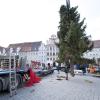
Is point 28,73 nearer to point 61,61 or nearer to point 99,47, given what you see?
point 61,61

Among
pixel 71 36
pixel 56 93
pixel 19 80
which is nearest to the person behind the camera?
pixel 56 93

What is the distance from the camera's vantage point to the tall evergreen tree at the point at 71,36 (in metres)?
31.3

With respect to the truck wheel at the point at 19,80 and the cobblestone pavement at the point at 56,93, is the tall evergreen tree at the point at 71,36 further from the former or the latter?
the truck wheel at the point at 19,80

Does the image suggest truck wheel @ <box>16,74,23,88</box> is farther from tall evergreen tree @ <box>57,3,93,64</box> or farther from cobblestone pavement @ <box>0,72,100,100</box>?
tall evergreen tree @ <box>57,3,93,64</box>

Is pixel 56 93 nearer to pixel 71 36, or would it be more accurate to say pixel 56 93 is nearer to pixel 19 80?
pixel 19 80

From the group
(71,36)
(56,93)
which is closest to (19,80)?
(56,93)

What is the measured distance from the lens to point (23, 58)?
20.0m

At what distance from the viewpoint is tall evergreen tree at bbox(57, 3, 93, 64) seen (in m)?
31.3

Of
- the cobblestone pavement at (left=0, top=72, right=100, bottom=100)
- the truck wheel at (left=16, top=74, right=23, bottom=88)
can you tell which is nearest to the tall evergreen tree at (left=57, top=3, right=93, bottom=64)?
the cobblestone pavement at (left=0, top=72, right=100, bottom=100)

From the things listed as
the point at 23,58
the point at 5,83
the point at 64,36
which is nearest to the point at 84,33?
the point at 64,36

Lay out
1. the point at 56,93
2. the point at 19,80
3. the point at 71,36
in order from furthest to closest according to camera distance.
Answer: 1. the point at 71,36
2. the point at 19,80
3. the point at 56,93

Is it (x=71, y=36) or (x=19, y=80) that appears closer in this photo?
(x=19, y=80)

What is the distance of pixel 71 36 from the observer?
31094 millimetres

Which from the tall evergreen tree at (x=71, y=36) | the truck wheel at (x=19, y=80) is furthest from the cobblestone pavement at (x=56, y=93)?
the tall evergreen tree at (x=71, y=36)
